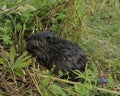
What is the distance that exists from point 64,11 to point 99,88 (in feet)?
3.72

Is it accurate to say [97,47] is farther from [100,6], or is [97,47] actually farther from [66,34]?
[100,6]

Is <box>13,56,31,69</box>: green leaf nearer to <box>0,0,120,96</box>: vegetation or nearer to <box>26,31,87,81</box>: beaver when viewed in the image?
Answer: <box>0,0,120,96</box>: vegetation

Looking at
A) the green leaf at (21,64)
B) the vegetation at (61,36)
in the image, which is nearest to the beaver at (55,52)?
the vegetation at (61,36)

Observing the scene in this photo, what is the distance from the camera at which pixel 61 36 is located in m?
4.14

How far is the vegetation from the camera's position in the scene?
3.17 meters

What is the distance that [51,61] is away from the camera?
362 cm

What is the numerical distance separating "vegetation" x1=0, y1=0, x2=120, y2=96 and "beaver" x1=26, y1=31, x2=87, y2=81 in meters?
0.08

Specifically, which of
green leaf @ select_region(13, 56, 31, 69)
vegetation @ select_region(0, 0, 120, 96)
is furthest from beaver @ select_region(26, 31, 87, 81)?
green leaf @ select_region(13, 56, 31, 69)

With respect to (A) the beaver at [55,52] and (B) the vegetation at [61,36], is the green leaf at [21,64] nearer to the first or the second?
(B) the vegetation at [61,36]

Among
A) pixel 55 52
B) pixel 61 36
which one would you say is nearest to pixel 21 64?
pixel 55 52

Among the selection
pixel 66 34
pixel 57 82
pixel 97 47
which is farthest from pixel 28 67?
pixel 97 47

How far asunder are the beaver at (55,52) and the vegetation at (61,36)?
0.25 ft

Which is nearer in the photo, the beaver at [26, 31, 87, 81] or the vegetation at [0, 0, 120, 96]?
the vegetation at [0, 0, 120, 96]

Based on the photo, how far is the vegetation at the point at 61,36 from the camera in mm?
3174
